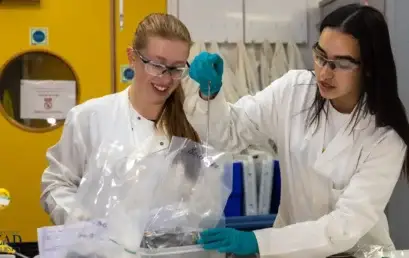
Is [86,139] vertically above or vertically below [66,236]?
above

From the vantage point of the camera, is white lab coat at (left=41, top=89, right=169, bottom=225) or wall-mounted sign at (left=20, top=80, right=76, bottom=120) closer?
white lab coat at (left=41, top=89, right=169, bottom=225)

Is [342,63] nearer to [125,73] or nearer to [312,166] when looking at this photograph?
[312,166]

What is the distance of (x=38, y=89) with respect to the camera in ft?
9.66

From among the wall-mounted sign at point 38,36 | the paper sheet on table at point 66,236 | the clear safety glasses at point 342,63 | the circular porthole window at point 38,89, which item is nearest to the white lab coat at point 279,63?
the circular porthole window at point 38,89

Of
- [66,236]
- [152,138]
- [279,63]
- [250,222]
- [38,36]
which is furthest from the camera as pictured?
[279,63]

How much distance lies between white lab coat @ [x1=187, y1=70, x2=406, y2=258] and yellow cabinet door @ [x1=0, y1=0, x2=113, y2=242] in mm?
1513

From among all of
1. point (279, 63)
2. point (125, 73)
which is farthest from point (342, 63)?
point (125, 73)

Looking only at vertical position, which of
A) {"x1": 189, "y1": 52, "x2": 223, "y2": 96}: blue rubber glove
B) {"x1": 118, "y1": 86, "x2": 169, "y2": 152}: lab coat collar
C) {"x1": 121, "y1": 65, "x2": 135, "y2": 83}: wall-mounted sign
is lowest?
{"x1": 118, "y1": 86, "x2": 169, "y2": 152}: lab coat collar

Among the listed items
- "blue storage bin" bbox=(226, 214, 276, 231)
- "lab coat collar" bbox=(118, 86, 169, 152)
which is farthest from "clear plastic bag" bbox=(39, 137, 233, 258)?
"blue storage bin" bbox=(226, 214, 276, 231)

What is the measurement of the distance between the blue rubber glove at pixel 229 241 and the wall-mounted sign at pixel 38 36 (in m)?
2.02

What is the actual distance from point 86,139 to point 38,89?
1.51 meters

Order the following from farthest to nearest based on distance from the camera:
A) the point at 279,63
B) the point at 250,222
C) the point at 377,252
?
the point at 279,63 < the point at 250,222 < the point at 377,252

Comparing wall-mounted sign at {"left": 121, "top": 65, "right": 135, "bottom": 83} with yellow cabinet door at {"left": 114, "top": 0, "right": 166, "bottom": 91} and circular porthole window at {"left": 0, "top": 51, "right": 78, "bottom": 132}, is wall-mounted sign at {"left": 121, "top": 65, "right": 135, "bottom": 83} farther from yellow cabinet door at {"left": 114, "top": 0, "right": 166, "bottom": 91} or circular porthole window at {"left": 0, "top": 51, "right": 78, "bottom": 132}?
circular porthole window at {"left": 0, "top": 51, "right": 78, "bottom": 132}

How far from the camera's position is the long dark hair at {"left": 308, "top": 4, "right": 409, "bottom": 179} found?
1.38 metres
